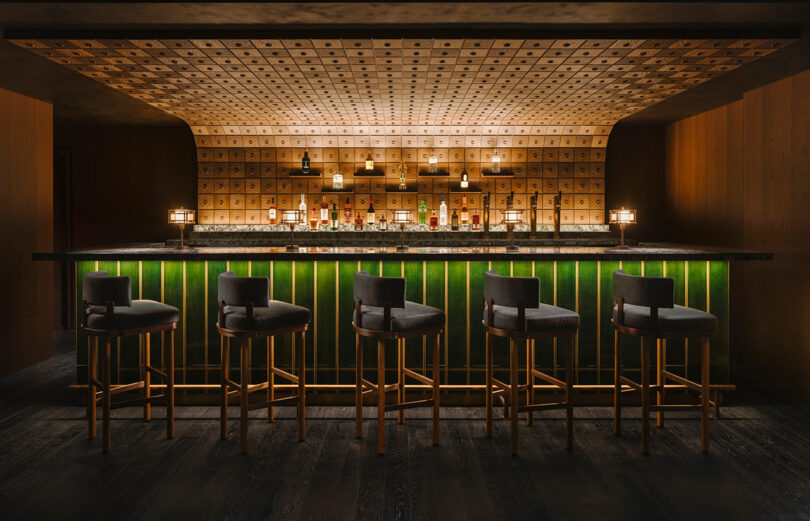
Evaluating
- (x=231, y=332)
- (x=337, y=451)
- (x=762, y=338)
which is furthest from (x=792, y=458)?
(x=231, y=332)

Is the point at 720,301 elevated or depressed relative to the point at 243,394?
elevated

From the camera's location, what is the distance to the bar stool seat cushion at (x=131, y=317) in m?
3.15

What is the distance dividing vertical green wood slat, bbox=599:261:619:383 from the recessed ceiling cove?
5.44 ft

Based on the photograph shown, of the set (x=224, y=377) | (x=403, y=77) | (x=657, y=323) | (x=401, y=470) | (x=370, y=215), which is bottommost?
(x=401, y=470)

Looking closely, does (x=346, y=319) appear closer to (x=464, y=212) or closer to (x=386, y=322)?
(x=386, y=322)

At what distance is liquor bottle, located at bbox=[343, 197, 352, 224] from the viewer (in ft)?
21.0

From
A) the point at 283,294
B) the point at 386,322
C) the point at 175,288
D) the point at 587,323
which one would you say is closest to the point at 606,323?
the point at 587,323

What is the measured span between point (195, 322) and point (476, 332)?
214cm

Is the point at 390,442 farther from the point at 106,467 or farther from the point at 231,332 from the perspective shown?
the point at 106,467

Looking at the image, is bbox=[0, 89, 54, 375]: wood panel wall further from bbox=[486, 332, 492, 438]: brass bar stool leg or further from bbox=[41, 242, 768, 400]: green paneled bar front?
bbox=[486, 332, 492, 438]: brass bar stool leg

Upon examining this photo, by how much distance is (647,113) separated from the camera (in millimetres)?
6078

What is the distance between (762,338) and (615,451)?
2.93 metres

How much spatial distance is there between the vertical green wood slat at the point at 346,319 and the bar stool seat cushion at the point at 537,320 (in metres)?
1.22

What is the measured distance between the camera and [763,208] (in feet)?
16.4
